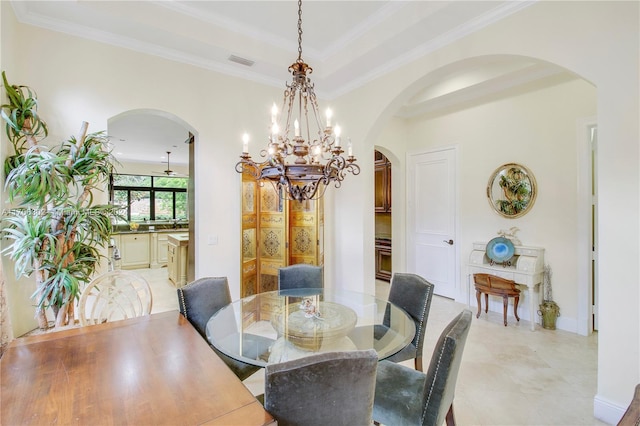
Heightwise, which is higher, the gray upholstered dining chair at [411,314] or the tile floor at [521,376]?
the gray upholstered dining chair at [411,314]

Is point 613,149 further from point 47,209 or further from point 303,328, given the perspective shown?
point 47,209

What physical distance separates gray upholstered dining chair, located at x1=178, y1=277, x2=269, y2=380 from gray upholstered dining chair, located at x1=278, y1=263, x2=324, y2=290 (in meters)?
0.73

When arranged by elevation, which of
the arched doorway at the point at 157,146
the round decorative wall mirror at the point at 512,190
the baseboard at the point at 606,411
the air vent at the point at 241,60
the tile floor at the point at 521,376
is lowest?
the tile floor at the point at 521,376

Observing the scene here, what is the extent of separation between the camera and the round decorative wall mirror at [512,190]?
380 centimetres

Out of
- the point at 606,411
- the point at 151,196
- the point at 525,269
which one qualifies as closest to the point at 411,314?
the point at 606,411

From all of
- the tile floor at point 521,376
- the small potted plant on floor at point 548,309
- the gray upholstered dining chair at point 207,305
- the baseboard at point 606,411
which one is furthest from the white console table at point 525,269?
the gray upholstered dining chair at point 207,305

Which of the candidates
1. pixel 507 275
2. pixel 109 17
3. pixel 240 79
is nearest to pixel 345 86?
pixel 240 79

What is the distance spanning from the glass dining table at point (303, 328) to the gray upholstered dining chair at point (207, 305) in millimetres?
67

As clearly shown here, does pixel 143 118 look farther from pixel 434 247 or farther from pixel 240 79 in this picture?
pixel 434 247

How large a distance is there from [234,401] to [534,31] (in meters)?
3.11

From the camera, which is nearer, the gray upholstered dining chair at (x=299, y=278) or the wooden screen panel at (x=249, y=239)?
the gray upholstered dining chair at (x=299, y=278)

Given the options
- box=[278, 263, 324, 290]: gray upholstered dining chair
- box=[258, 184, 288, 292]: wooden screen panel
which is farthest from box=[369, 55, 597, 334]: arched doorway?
box=[278, 263, 324, 290]: gray upholstered dining chair

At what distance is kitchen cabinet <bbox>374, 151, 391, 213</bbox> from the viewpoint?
5.73 meters

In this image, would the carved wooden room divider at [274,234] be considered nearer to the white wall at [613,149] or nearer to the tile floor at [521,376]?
the tile floor at [521,376]
